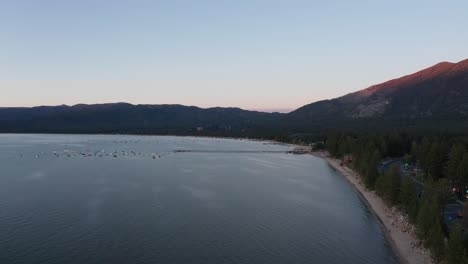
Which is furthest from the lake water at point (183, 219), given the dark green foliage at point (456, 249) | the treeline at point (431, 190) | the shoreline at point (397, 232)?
the dark green foliage at point (456, 249)

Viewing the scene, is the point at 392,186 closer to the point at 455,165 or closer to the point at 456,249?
the point at 455,165

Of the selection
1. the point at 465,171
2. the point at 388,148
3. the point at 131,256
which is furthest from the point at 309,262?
the point at 388,148

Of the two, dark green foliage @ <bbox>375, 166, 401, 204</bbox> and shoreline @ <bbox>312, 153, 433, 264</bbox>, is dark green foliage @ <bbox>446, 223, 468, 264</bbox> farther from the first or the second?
dark green foliage @ <bbox>375, 166, 401, 204</bbox>

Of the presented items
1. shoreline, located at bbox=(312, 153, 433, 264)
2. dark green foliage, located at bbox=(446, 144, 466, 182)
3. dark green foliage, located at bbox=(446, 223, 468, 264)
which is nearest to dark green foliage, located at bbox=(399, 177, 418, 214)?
shoreline, located at bbox=(312, 153, 433, 264)

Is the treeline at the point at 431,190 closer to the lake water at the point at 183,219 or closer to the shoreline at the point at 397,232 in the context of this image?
the shoreline at the point at 397,232

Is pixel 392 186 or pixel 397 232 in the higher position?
pixel 392 186

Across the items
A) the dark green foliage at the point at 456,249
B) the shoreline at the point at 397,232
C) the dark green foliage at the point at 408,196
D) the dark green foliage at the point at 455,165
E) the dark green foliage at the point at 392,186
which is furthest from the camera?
the dark green foliage at the point at 455,165

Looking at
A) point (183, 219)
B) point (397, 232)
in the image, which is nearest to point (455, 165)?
point (397, 232)
